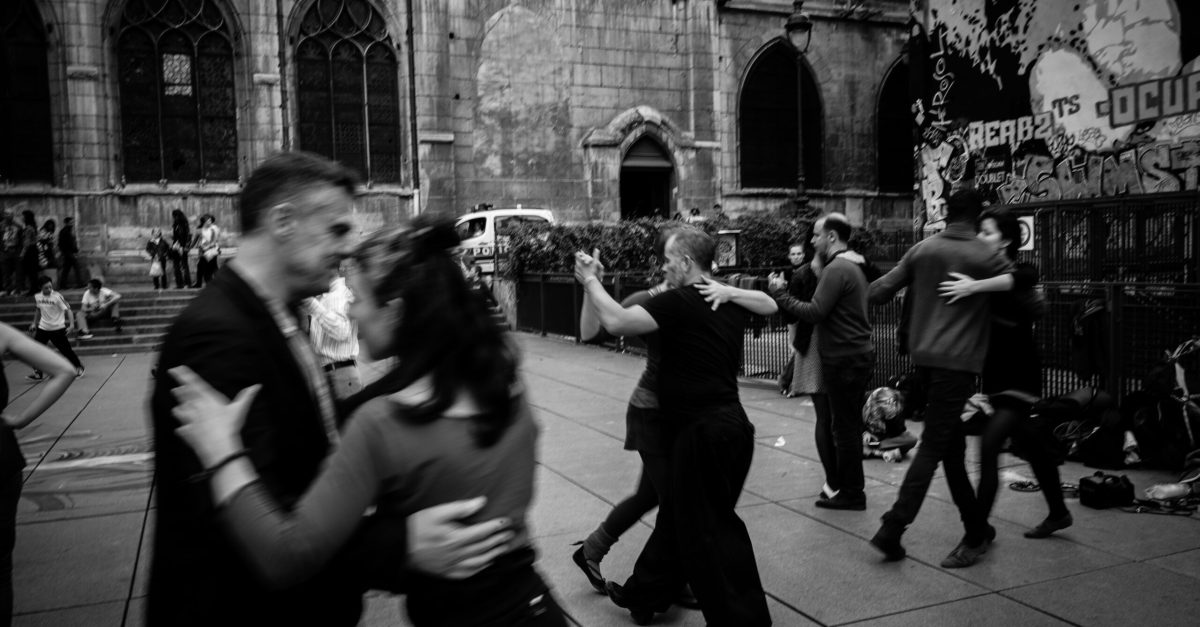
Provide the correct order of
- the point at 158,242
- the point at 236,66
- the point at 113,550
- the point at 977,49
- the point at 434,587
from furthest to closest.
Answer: the point at 236,66 < the point at 158,242 < the point at 977,49 < the point at 113,550 < the point at 434,587

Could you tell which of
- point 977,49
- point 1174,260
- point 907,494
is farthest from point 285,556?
point 977,49

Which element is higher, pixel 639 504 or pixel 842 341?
pixel 842 341

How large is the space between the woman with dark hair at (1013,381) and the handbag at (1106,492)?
82 cm

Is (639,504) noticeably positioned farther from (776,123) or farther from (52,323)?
(776,123)

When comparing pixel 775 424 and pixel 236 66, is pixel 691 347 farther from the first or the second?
pixel 236 66

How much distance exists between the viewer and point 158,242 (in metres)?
20.6

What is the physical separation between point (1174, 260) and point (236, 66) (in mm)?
20547

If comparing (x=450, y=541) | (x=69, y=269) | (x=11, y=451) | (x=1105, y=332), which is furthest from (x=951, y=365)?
(x=69, y=269)

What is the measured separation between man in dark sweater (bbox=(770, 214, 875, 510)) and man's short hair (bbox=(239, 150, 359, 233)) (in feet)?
13.9

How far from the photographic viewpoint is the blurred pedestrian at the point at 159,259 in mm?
20312

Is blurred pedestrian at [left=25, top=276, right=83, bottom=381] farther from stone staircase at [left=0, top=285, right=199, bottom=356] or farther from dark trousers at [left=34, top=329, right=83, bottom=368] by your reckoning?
stone staircase at [left=0, top=285, right=199, bottom=356]

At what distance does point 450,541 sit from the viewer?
6.59 ft

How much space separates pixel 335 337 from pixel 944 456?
4490 mm

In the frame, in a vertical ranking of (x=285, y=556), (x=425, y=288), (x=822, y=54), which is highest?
(x=822, y=54)
